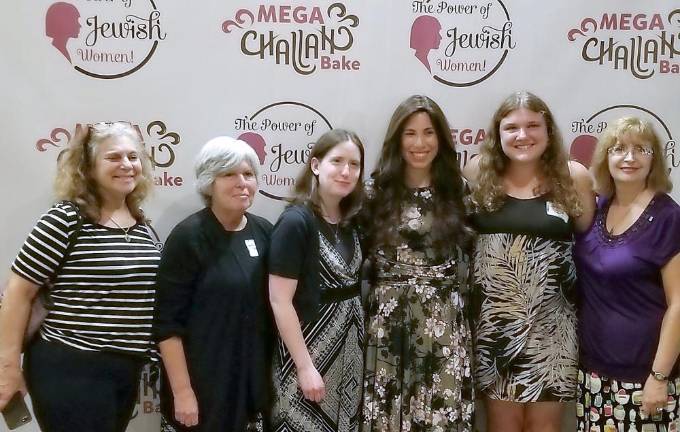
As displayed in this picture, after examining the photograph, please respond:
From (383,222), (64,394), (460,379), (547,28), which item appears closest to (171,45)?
(383,222)

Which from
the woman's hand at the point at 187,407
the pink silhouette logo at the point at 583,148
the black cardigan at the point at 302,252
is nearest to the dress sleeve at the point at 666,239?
the pink silhouette logo at the point at 583,148

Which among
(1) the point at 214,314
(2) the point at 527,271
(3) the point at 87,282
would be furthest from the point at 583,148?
(3) the point at 87,282

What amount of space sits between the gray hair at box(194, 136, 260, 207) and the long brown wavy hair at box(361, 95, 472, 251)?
0.46 meters

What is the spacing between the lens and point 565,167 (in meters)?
2.10

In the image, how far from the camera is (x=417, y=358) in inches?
79.6

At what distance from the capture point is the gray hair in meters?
1.90

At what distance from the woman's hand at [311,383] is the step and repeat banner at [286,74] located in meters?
A: 0.70

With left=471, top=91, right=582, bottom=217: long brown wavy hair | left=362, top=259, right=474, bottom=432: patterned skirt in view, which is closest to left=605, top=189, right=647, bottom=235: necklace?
left=471, top=91, right=582, bottom=217: long brown wavy hair

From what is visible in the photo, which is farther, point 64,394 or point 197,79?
point 197,79

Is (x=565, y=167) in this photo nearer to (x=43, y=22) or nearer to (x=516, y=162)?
(x=516, y=162)

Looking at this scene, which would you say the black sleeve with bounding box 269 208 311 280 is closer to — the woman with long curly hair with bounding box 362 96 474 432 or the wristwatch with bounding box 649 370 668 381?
the woman with long curly hair with bounding box 362 96 474 432

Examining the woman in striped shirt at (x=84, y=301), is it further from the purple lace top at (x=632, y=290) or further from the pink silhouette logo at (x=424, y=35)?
the purple lace top at (x=632, y=290)

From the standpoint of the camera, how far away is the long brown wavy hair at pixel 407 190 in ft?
6.72

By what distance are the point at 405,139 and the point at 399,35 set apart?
18.5 inches
